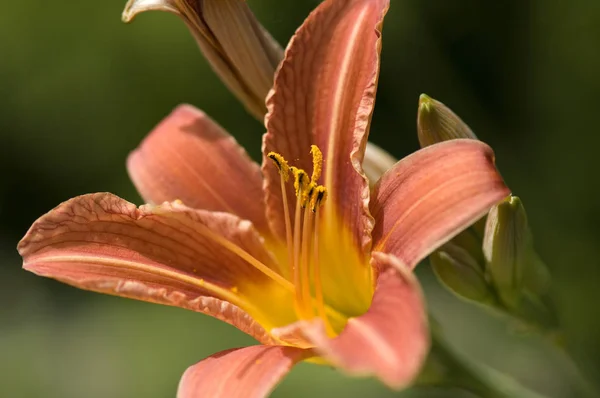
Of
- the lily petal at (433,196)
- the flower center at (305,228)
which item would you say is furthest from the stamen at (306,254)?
the lily petal at (433,196)

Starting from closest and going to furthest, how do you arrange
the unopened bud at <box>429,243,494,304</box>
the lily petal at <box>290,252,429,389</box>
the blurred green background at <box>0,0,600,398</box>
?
the lily petal at <box>290,252,429,389</box> → the unopened bud at <box>429,243,494,304</box> → the blurred green background at <box>0,0,600,398</box>

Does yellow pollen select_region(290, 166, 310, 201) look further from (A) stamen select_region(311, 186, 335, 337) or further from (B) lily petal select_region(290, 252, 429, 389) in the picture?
(B) lily petal select_region(290, 252, 429, 389)

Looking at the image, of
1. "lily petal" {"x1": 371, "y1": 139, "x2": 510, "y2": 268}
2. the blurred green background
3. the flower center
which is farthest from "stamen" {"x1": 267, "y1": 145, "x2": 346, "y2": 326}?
the blurred green background

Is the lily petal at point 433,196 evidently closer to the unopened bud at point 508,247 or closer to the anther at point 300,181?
the anther at point 300,181

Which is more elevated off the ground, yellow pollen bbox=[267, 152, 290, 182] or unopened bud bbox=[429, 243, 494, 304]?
yellow pollen bbox=[267, 152, 290, 182]

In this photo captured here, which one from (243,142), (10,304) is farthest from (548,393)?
(10,304)

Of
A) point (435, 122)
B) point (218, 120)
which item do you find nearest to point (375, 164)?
point (435, 122)

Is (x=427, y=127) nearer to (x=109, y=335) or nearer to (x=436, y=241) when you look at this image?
(x=436, y=241)
